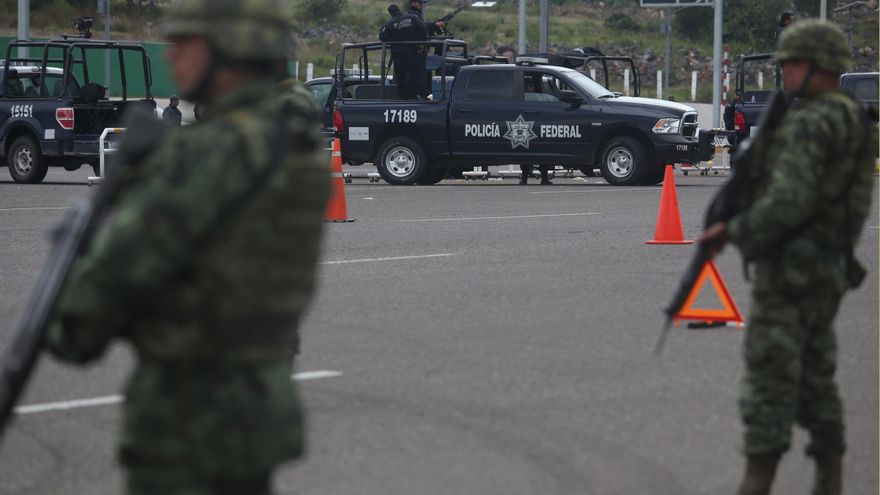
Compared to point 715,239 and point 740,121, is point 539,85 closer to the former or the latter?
point 740,121

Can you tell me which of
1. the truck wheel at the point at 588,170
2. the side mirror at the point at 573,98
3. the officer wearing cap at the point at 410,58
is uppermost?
the officer wearing cap at the point at 410,58

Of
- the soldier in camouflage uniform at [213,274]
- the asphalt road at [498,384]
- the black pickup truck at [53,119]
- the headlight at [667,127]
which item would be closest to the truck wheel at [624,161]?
the headlight at [667,127]

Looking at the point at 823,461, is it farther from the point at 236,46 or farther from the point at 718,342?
the point at 718,342

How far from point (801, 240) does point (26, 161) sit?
21.0m

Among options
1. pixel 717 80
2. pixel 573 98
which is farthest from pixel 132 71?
pixel 573 98

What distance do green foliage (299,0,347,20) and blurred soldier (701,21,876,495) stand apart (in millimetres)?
81581

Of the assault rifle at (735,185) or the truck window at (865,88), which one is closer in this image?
the assault rifle at (735,185)

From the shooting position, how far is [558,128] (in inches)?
956

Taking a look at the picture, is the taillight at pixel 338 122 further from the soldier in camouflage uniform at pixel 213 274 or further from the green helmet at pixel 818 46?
the soldier in camouflage uniform at pixel 213 274

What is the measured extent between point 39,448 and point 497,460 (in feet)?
6.15

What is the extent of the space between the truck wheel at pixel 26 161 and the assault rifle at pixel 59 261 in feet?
71.1

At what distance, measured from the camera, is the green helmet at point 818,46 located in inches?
208

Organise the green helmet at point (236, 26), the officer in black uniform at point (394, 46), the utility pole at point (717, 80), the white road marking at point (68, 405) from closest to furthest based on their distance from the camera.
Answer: the green helmet at point (236, 26) → the white road marking at point (68, 405) → the officer in black uniform at point (394, 46) → the utility pole at point (717, 80)

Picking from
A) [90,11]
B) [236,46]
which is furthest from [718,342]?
[90,11]
